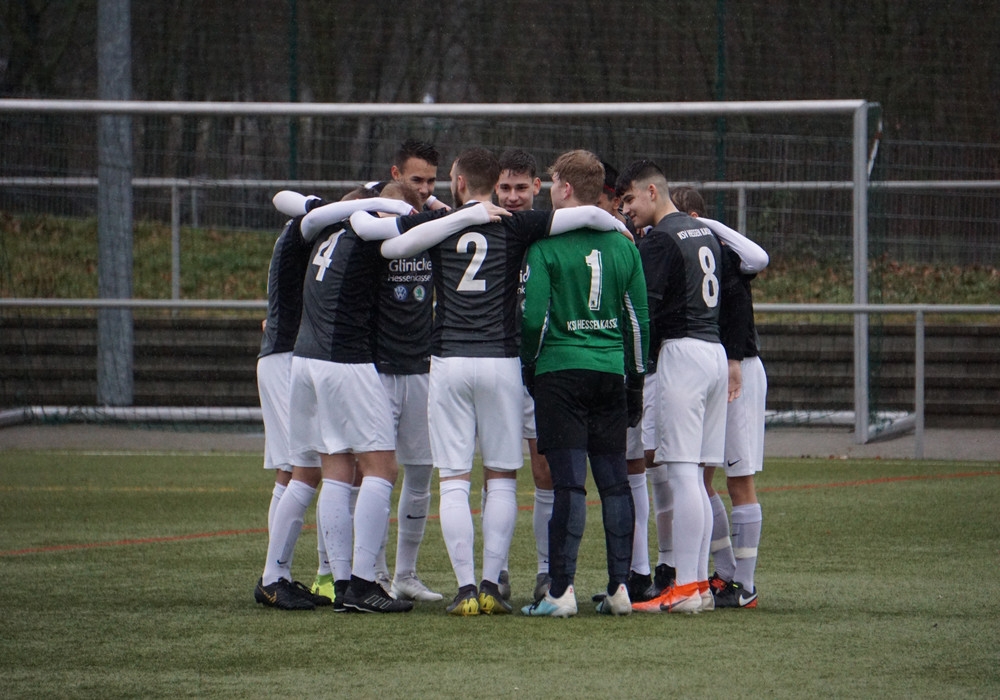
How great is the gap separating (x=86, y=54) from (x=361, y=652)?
1300cm

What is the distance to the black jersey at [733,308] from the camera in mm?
5594

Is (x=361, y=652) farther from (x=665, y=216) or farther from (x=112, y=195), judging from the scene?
(x=112, y=195)

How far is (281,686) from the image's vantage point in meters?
4.15

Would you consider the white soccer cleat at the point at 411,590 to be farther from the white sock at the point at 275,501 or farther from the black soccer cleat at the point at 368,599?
the white sock at the point at 275,501

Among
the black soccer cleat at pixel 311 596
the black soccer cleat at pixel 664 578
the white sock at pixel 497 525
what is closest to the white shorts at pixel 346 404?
the white sock at pixel 497 525

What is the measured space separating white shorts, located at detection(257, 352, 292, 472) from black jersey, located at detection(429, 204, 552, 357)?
2.88 ft

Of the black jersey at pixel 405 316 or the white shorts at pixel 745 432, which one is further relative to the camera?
the black jersey at pixel 405 316

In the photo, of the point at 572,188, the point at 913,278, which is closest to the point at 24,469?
the point at 572,188

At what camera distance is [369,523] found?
213 inches

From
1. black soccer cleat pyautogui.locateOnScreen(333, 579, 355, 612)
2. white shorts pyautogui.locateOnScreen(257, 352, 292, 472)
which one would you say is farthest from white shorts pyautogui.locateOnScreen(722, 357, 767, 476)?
white shorts pyautogui.locateOnScreen(257, 352, 292, 472)

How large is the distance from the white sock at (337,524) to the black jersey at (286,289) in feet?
2.46

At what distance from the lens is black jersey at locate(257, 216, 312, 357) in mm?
5805

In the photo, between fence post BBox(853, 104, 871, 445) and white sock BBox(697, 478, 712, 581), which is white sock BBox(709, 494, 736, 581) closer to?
white sock BBox(697, 478, 712, 581)

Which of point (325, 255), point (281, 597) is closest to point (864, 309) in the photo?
point (325, 255)
